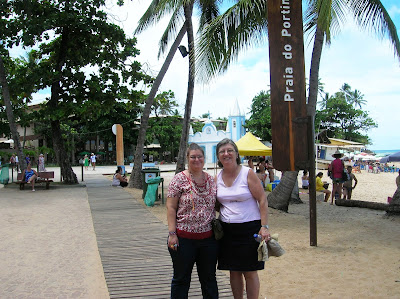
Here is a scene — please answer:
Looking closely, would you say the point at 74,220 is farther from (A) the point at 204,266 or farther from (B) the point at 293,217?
(A) the point at 204,266

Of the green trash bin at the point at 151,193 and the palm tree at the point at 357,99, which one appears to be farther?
the palm tree at the point at 357,99

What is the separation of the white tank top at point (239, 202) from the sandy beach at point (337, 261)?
1.29m

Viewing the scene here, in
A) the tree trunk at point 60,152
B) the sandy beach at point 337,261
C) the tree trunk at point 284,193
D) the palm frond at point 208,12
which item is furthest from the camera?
the tree trunk at point 60,152

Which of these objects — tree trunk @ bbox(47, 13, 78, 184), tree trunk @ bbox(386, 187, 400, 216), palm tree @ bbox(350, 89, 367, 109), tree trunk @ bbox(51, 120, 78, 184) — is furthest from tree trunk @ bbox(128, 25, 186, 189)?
palm tree @ bbox(350, 89, 367, 109)

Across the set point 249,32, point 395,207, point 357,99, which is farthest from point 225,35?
point 357,99

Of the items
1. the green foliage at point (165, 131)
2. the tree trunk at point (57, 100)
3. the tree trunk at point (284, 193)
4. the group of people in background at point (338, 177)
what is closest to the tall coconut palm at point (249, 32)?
the tree trunk at point (284, 193)

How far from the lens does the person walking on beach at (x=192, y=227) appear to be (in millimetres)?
3066

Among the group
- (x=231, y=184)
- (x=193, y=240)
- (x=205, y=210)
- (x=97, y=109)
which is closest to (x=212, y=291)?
(x=193, y=240)

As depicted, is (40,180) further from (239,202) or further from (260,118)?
(260,118)

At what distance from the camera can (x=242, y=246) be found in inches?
122

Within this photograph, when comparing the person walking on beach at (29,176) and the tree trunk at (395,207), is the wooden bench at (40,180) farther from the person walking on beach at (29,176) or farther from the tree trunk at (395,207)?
the tree trunk at (395,207)

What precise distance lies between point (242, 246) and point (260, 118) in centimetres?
4448

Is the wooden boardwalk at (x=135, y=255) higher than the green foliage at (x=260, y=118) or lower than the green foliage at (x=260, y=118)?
lower

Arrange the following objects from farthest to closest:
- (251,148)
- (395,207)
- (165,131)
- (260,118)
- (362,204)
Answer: (260,118) < (165,131) < (251,148) < (362,204) < (395,207)
